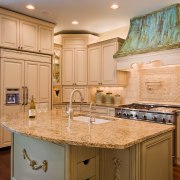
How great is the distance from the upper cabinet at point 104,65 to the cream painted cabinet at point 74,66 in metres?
0.17

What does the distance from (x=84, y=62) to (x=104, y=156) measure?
358cm

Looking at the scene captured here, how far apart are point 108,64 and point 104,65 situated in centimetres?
13

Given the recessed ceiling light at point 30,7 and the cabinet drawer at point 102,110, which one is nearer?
the recessed ceiling light at point 30,7

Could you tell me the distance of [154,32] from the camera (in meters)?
3.89

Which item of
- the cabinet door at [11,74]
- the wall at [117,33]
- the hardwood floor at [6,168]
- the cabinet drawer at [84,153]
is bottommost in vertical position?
the hardwood floor at [6,168]

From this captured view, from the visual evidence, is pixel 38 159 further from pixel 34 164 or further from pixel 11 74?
pixel 11 74

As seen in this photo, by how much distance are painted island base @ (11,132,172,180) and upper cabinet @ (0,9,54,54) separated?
2566mm

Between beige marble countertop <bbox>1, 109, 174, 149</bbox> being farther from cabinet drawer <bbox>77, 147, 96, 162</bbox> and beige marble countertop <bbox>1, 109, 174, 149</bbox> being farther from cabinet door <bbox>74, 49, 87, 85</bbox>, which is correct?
cabinet door <bbox>74, 49, 87, 85</bbox>

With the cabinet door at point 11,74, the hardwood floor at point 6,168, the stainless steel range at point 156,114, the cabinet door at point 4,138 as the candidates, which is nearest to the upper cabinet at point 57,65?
the cabinet door at point 11,74

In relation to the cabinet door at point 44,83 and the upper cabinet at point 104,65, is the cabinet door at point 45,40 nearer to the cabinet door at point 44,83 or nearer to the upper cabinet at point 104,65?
the cabinet door at point 44,83

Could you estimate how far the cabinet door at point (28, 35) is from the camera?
13.5 feet

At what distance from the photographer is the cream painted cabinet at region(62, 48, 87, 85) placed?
17.0 feet

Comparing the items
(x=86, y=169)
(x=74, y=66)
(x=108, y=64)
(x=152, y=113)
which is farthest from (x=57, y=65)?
(x=86, y=169)

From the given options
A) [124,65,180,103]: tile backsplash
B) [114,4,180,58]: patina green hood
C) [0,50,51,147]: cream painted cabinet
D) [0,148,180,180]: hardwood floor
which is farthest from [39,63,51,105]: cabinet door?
[124,65,180,103]: tile backsplash
